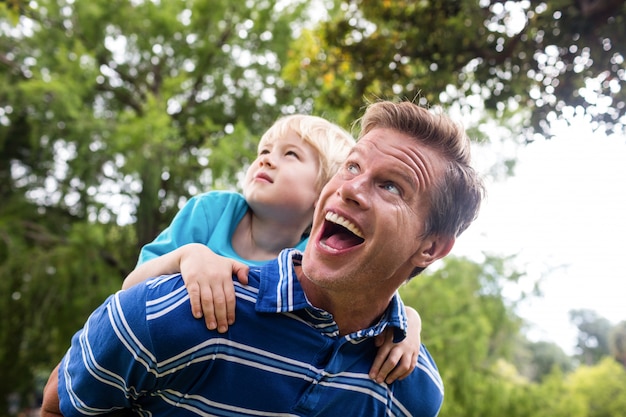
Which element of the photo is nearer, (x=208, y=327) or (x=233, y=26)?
(x=208, y=327)

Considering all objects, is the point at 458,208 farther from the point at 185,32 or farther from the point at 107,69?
the point at 107,69

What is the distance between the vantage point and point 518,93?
3.40 meters

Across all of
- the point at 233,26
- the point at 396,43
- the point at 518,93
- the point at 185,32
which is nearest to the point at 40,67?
the point at 185,32

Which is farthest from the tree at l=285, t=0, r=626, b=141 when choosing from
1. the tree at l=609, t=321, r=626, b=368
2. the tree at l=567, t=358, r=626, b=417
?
the tree at l=609, t=321, r=626, b=368

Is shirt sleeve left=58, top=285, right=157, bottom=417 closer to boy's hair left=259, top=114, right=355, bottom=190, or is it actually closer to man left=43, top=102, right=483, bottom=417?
man left=43, top=102, right=483, bottom=417

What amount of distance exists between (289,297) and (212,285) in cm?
18

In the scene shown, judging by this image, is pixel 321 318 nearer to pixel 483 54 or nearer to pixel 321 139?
pixel 321 139

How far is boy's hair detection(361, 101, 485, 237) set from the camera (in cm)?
148

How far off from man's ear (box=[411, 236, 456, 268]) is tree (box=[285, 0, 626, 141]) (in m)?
0.72

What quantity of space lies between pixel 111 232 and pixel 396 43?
4175 mm

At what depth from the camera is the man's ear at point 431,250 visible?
4.82ft

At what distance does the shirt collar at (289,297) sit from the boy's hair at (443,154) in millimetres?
248

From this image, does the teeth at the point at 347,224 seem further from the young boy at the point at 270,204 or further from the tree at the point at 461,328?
the tree at the point at 461,328

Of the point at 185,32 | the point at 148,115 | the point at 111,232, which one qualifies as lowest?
the point at 111,232
